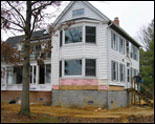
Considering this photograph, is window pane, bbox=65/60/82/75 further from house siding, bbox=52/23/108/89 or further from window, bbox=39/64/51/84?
window, bbox=39/64/51/84

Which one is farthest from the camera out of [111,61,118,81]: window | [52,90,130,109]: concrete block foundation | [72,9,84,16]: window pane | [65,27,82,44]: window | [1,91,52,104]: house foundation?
[1,91,52,104]: house foundation

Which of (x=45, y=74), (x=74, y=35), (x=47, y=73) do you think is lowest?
(x=45, y=74)

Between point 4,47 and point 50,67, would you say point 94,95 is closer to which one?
point 50,67

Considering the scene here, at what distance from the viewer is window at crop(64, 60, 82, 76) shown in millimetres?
17748

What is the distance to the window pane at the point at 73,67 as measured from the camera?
17.7 metres

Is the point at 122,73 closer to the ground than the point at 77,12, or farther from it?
closer to the ground

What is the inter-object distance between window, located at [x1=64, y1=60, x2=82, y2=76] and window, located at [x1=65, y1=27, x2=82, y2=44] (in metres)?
1.83

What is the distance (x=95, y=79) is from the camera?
1758 cm

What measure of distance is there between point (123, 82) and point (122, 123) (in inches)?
442

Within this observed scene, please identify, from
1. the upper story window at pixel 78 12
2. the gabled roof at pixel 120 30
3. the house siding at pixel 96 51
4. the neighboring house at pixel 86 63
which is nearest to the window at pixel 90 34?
the neighboring house at pixel 86 63

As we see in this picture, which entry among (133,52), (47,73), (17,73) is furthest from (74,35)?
(133,52)

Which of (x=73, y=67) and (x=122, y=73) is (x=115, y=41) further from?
(x=73, y=67)

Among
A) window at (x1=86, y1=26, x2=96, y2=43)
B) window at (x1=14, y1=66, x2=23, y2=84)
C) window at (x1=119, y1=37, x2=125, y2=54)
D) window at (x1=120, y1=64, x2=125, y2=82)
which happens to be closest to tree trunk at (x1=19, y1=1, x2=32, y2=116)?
window at (x1=86, y1=26, x2=96, y2=43)

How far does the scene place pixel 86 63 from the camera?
17.6 meters
